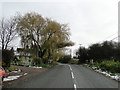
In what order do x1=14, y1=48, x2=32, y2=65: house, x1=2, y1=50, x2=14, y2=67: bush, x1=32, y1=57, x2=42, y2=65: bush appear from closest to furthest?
x1=2, y1=50, x2=14, y2=67: bush
x1=32, y1=57, x2=42, y2=65: bush
x1=14, y1=48, x2=32, y2=65: house

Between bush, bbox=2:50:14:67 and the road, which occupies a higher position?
bush, bbox=2:50:14:67

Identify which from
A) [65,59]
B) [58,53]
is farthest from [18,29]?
[65,59]

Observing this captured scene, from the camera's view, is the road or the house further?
the house

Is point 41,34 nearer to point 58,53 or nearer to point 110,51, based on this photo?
point 58,53

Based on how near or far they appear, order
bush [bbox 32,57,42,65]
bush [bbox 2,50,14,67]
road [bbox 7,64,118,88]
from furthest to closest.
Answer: bush [bbox 32,57,42,65]
bush [bbox 2,50,14,67]
road [bbox 7,64,118,88]

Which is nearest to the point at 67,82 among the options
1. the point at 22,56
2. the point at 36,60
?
the point at 36,60

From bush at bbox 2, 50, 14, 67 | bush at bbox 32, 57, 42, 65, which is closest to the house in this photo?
bush at bbox 32, 57, 42, 65

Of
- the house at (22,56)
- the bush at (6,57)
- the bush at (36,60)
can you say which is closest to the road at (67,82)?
the bush at (6,57)

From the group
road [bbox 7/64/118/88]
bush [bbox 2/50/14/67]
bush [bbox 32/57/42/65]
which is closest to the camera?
road [bbox 7/64/118/88]

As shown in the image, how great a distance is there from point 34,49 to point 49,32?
5.76 m

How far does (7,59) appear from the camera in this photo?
58.5ft

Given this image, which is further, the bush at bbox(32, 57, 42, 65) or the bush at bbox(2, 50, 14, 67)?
the bush at bbox(32, 57, 42, 65)

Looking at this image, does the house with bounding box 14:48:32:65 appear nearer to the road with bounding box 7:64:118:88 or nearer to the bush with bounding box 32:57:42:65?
the bush with bounding box 32:57:42:65

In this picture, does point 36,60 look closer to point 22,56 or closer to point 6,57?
point 22,56
